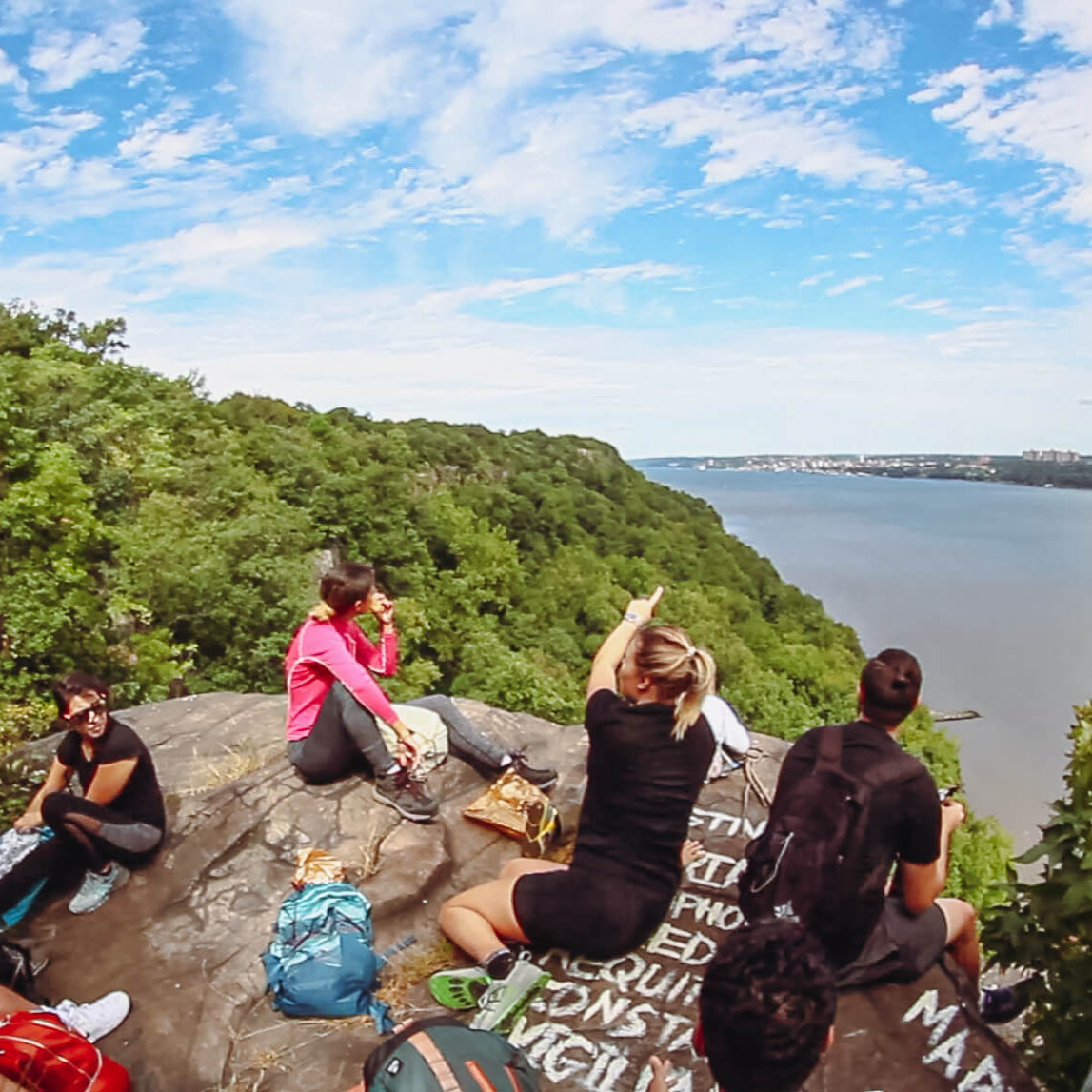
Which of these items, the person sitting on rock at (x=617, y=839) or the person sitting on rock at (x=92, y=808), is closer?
the person sitting on rock at (x=617, y=839)

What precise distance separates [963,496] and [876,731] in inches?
7057

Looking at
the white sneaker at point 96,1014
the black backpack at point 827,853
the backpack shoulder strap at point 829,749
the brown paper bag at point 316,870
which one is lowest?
the white sneaker at point 96,1014

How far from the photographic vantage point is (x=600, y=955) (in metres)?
3.64

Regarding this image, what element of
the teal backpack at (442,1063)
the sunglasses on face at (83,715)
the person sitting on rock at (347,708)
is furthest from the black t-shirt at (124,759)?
the teal backpack at (442,1063)

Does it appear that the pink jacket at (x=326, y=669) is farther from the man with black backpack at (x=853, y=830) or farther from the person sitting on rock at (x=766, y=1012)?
the person sitting on rock at (x=766, y=1012)

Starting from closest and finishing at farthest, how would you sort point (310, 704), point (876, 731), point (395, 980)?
point (876, 731) < point (395, 980) < point (310, 704)

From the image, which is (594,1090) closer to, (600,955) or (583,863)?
(600,955)

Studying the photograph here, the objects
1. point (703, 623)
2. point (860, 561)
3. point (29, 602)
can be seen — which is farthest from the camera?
point (860, 561)

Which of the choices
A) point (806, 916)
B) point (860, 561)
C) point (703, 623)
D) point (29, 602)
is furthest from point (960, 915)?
point (860, 561)

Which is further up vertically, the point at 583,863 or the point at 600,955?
the point at 583,863

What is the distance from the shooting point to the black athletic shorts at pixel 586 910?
11.4 feet

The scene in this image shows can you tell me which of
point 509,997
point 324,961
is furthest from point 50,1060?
point 509,997

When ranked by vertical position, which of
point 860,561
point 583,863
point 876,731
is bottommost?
point 860,561

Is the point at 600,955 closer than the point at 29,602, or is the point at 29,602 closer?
the point at 600,955
